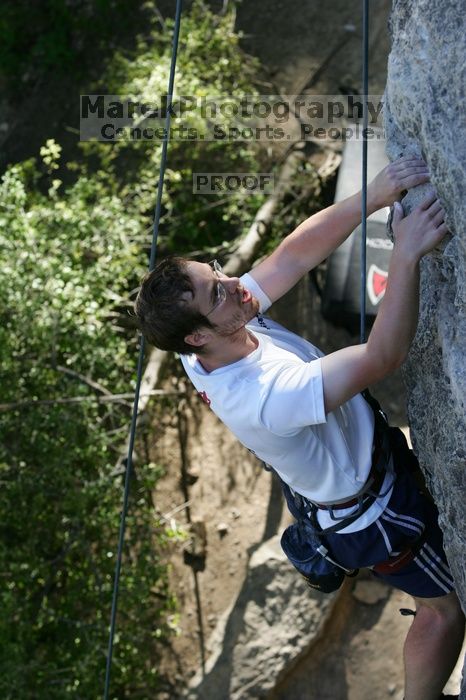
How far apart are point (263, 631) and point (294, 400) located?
2.94 metres

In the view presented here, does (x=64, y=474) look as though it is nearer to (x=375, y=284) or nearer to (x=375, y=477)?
(x=375, y=284)

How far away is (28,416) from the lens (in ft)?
13.8

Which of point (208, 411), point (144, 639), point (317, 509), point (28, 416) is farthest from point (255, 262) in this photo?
point (317, 509)

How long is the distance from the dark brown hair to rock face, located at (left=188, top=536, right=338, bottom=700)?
2776mm

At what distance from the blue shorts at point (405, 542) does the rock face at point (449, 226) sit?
0.27ft

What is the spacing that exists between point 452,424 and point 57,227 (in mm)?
2937

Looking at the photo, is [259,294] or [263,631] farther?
[263,631]

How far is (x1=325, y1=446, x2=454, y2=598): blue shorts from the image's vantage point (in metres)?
2.12

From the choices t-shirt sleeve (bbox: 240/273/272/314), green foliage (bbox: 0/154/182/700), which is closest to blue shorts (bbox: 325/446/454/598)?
t-shirt sleeve (bbox: 240/273/272/314)

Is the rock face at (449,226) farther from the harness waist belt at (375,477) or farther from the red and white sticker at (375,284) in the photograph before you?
the red and white sticker at (375,284)

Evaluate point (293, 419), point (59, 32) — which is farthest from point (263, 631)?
point (59, 32)

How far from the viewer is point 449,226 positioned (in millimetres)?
1763

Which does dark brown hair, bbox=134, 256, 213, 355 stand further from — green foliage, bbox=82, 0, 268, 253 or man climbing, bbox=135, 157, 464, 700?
green foliage, bbox=82, 0, 268, 253

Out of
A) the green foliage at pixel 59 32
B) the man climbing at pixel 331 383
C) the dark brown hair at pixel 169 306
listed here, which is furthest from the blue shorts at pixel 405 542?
the green foliage at pixel 59 32
